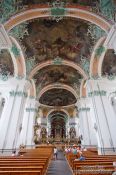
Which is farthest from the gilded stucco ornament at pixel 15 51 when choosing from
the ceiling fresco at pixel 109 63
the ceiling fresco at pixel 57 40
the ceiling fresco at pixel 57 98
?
the ceiling fresco at pixel 57 98

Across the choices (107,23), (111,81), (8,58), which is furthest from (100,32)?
(8,58)

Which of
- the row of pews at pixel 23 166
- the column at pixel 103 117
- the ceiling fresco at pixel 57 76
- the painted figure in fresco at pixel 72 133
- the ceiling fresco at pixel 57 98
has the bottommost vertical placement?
the row of pews at pixel 23 166

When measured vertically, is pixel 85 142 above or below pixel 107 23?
below

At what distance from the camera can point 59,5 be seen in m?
10.7

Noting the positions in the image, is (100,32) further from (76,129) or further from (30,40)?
(76,129)

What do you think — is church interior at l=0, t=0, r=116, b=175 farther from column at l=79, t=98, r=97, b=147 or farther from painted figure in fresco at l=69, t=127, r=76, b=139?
painted figure in fresco at l=69, t=127, r=76, b=139

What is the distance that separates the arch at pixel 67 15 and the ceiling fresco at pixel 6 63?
4.78m

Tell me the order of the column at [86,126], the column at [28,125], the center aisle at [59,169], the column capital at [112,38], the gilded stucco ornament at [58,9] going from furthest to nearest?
1. the column at [28,125]
2. the column at [86,126]
3. the gilded stucco ornament at [58,9]
4. the column capital at [112,38]
5. the center aisle at [59,169]

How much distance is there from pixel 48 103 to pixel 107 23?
26467 millimetres

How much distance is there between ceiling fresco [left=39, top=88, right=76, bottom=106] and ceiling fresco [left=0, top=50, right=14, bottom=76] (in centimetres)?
1472

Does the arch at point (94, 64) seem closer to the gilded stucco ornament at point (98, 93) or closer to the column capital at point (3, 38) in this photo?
the gilded stucco ornament at point (98, 93)

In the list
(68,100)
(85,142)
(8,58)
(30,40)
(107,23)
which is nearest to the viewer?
(107,23)

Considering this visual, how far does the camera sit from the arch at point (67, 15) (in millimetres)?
10380

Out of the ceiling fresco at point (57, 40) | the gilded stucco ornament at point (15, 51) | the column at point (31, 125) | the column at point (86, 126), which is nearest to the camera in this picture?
the ceiling fresco at point (57, 40)
